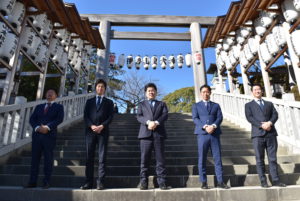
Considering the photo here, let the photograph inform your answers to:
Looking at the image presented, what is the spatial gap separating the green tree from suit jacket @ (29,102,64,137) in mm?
22097

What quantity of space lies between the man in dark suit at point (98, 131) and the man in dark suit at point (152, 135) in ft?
1.78

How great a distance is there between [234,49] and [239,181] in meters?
5.74

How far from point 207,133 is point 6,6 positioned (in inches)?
186

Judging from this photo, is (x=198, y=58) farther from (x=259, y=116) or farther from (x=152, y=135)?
(x=152, y=135)

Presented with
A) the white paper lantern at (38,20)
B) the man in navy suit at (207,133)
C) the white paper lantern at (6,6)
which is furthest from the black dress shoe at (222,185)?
the white paper lantern at (38,20)

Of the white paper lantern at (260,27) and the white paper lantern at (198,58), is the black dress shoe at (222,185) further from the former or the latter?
the white paper lantern at (198,58)

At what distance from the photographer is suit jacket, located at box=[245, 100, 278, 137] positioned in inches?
119

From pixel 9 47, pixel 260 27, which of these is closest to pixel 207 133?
pixel 9 47

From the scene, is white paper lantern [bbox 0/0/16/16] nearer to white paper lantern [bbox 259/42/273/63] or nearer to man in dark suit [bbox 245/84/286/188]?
man in dark suit [bbox 245/84/286/188]

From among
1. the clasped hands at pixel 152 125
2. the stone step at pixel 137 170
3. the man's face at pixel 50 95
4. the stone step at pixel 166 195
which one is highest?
the man's face at pixel 50 95

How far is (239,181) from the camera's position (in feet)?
10.1

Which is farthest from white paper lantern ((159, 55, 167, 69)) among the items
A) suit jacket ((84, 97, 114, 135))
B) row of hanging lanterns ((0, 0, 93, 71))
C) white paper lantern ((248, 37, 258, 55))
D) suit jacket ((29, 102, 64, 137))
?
suit jacket ((29, 102, 64, 137))

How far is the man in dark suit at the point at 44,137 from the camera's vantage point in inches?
113

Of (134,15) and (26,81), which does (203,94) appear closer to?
(134,15)
